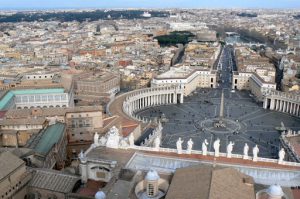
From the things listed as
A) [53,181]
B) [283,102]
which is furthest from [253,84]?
[53,181]

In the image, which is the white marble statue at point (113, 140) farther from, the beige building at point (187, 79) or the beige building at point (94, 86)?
the beige building at point (187, 79)

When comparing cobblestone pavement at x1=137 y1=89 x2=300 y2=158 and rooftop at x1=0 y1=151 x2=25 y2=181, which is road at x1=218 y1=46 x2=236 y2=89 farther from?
rooftop at x1=0 y1=151 x2=25 y2=181

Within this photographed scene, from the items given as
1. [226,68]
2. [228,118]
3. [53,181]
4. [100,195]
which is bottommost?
[226,68]

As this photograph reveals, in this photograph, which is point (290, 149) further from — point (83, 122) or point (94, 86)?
point (94, 86)

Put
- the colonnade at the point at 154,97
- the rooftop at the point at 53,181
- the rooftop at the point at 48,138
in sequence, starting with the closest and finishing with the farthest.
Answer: the rooftop at the point at 53,181 → the rooftop at the point at 48,138 → the colonnade at the point at 154,97

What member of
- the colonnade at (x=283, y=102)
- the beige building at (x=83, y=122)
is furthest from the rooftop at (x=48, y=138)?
the colonnade at (x=283, y=102)

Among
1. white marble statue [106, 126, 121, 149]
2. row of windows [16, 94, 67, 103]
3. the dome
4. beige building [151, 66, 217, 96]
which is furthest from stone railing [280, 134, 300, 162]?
beige building [151, 66, 217, 96]
